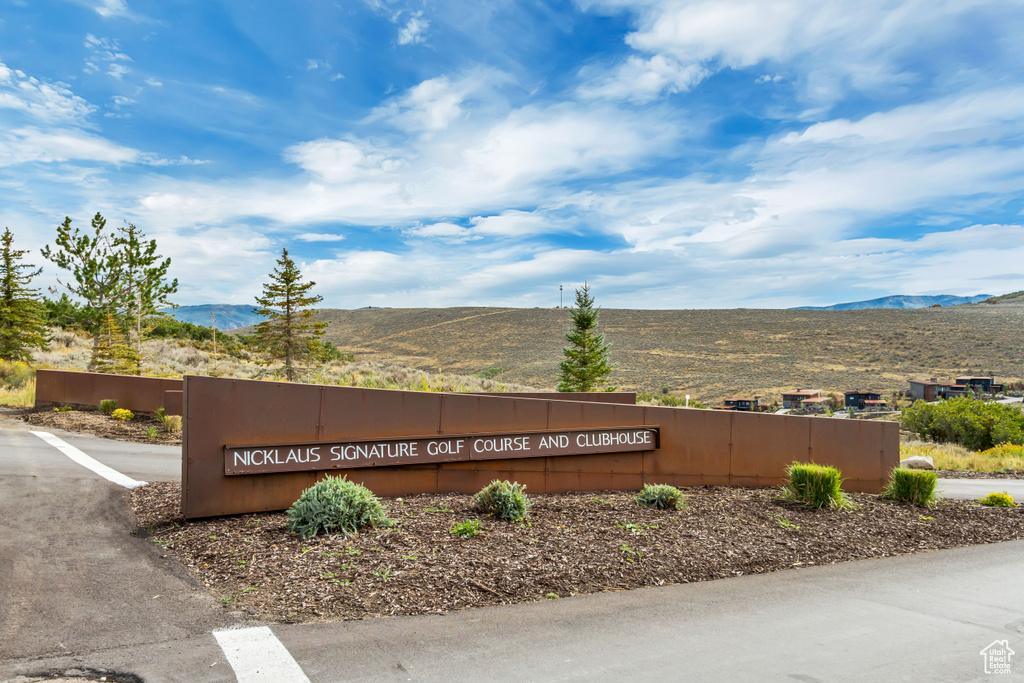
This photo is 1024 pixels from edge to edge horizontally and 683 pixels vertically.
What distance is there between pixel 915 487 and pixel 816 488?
7.48 ft

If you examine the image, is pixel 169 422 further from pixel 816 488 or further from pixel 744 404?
pixel 744 404

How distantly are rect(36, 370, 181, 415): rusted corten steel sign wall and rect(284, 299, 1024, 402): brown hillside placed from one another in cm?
3320

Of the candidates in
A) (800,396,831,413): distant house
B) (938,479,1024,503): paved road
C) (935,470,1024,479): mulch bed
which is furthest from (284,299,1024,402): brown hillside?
(938,479,1024,503): paved road

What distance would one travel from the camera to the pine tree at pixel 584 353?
26.2 meters

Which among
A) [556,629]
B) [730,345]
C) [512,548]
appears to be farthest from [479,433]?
[730,345]

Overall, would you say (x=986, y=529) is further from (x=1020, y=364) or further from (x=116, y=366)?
(x=1020, y=364)

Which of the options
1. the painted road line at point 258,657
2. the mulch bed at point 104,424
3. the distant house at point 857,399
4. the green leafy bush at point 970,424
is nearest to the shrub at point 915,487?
the painted road line at point 258,657

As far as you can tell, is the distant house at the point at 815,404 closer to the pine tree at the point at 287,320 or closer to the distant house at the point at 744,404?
the distant house at the point at 744,404

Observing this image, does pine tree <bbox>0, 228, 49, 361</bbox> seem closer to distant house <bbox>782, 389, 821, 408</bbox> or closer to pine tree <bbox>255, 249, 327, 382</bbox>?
pine tree <bbox>255, 249, 327, 382</bbox>

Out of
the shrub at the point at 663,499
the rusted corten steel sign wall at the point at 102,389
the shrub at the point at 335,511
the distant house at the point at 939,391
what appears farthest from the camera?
the distant house at the point at 939,391

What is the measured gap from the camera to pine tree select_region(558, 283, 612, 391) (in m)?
26.2

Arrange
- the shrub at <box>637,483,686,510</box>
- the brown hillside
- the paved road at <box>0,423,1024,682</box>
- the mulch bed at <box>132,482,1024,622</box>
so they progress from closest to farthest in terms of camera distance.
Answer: the paved road at <box>0,423,1024,682</box>, the mulch bed at <box>132,482,1024,622</box>, the shrub at <box>637,483,686,510</box>, the brown hillside

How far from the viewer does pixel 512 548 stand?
21.9 ft
